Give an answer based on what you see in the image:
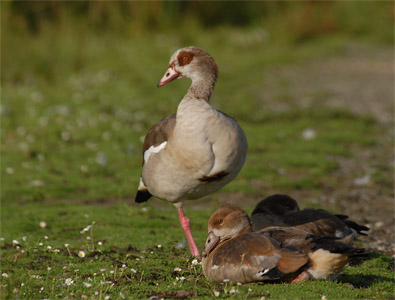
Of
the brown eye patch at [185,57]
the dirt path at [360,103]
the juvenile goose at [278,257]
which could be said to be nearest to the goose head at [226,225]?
the juvenile goose at [278,257]

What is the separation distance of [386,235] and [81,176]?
6.30 m

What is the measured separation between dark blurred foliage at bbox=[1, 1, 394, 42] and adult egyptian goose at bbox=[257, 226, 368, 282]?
21.2 metres

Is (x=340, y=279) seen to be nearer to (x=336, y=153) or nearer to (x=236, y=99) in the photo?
(x=336, y=153)

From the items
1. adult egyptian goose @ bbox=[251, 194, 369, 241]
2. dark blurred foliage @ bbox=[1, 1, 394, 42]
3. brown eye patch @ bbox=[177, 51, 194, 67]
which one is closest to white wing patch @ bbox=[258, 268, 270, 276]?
adult egyptian goose @ bbox=[251, 194, 369, 241]

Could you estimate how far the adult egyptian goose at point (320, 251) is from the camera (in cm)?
635

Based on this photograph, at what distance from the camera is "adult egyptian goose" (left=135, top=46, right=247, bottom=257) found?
287 inches

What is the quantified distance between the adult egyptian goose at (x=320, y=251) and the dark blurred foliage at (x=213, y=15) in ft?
69.5

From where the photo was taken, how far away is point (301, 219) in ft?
26.8

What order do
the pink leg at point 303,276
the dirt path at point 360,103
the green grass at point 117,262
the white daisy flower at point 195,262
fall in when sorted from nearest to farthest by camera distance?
1. the green grass at point 117,262
2. the pink leg at point 303,276
3. the white daisy flower at point 195,262
4. the dirt path at point 360,103

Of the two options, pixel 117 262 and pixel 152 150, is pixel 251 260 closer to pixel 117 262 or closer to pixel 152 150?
pixel 117 262

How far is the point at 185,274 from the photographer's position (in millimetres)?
7230

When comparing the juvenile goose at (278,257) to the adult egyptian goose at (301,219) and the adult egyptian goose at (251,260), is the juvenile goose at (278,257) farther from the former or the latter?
the adult egyptian goose at (301,219)

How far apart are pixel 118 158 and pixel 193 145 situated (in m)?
6.89

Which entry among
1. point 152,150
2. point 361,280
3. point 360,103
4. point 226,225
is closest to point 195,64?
point 152,150
